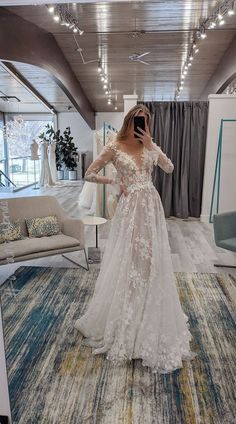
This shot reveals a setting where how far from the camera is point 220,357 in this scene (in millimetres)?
1824

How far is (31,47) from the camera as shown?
3568 millimetres

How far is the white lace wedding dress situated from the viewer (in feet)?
5.87

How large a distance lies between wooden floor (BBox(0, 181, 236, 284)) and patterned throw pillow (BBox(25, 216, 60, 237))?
0.65 feet

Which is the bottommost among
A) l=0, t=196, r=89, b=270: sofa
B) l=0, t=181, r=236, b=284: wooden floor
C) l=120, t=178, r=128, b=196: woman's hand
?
l=0, t=181, r=236, b=284: wooden floor

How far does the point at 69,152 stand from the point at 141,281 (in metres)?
1.12

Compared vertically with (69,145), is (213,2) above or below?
above

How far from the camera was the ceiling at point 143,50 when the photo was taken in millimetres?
3085

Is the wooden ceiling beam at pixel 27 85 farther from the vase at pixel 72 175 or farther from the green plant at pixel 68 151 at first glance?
the vase at pixel 72 175

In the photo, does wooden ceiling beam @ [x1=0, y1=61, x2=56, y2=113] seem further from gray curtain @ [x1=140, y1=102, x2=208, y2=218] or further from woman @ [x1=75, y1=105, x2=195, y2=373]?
gray curtain @ [x1=140, y1=102, x2=208, y2=218]

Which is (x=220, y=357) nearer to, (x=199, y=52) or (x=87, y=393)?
(x=87, y=393)

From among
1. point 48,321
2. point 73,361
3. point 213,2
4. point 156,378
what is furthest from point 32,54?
point 156,378

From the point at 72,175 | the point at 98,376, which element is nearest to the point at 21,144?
the point at 72,175

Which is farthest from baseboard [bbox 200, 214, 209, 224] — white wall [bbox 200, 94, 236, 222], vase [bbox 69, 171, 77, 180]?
vase [bbox 69, 171, 77, 180]

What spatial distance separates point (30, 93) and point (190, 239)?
2.89 m
